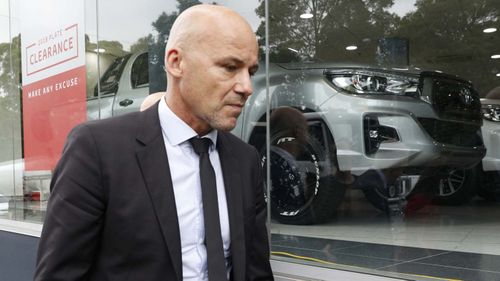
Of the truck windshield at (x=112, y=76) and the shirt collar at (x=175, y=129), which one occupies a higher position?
the truck windshield at (x=112, y=76)

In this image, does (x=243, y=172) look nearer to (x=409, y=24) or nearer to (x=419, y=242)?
(x=419, y=242)

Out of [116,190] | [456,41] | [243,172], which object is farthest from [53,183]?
[456,41]

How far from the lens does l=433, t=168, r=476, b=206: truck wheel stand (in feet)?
14.8

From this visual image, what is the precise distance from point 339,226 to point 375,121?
0.89 metres

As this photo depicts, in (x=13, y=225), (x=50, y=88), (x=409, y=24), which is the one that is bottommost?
(x=13, y=225)

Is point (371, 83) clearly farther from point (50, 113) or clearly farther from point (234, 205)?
point (50, 113)

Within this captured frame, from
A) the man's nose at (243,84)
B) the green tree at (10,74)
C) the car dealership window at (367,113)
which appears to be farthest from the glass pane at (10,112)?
the man's nose at (243,84)

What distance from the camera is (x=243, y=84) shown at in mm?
1458

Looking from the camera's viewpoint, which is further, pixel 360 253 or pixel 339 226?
pixel 339 226

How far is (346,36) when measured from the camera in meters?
4.41

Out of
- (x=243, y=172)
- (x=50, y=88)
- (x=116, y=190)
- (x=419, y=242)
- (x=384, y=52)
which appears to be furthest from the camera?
(x=50, y=88)

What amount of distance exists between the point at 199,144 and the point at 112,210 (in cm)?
33

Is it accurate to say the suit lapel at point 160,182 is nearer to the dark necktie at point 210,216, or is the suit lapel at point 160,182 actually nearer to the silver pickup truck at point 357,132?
the dark necktie at point 210,216

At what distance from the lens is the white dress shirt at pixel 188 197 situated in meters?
1.49
